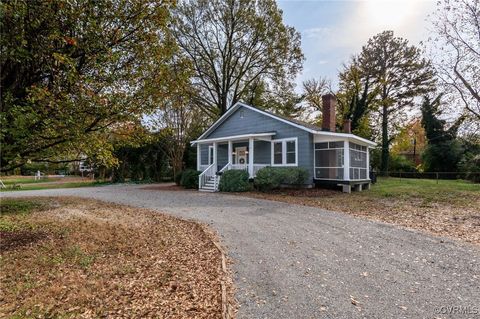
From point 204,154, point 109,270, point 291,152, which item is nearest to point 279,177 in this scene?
point 291,152

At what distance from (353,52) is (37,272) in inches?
1243

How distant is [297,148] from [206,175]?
6.07 metres

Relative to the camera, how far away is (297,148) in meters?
15.6

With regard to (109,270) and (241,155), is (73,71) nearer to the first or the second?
(109,270)

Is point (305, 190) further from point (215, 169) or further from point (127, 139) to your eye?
point (127, 139)

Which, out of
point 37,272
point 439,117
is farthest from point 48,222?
point 439,117

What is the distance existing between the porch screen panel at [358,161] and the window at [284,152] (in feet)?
11.0

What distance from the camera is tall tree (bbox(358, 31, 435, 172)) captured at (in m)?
26.2

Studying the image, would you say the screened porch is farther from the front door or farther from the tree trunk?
the tree trunk

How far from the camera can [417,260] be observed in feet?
15.5

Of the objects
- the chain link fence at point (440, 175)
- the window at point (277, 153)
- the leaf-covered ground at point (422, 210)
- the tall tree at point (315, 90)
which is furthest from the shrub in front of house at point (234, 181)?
the tall tree at point (315, 90)

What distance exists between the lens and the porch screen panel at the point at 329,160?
49.5 feet

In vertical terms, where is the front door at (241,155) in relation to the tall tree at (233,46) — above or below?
below

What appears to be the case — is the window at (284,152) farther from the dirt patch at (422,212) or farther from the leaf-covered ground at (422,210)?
the dirt patch at (422,212)
